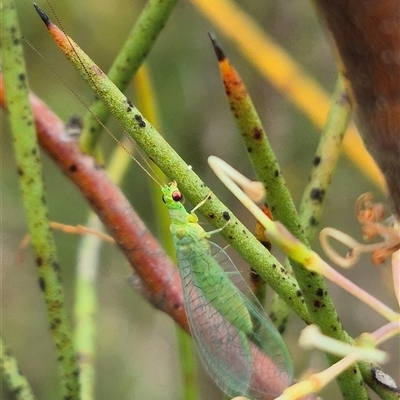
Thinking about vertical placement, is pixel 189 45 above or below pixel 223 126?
above

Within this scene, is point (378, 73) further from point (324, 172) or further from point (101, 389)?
point (101, 389)

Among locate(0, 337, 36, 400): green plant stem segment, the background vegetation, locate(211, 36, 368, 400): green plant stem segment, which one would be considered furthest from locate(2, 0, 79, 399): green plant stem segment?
the background vegetation

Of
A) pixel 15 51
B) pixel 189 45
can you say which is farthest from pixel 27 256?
pixel 15 51

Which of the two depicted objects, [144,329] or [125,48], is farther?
Answer: [144,329]

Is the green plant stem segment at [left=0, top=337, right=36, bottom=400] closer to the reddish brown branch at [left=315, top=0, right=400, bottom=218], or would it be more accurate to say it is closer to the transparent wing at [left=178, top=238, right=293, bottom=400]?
the transparent wing at [left=178, top=238, right=293, bottom=400]

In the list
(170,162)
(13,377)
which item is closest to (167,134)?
(13,377)

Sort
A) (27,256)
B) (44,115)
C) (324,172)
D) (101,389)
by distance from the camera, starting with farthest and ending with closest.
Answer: (27,256) < (101,389) < (44,115) < (324,172)
